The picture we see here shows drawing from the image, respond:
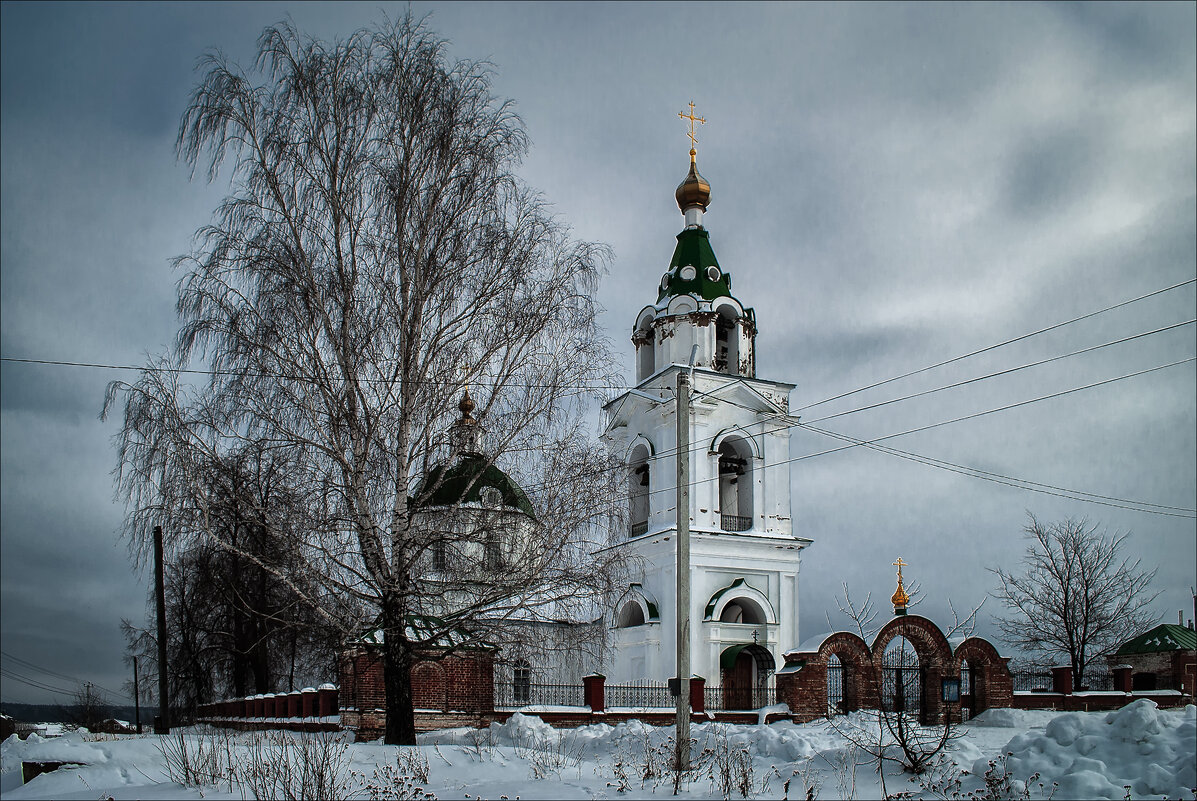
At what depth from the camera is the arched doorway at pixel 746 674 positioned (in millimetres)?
26281

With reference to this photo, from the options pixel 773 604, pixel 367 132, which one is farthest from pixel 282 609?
pixel 773 604

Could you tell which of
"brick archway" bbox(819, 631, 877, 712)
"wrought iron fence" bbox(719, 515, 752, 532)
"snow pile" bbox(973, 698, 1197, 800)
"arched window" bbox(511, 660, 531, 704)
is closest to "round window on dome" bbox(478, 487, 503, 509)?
"arched window" bbox(511, 660, 531, 704)

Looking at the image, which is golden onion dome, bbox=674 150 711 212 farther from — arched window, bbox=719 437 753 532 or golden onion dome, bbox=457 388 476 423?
golden onion dome, bbox=457 388 476 423

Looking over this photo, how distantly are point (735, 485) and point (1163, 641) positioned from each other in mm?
13290

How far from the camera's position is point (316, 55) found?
1516cm

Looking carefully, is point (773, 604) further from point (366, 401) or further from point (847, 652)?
point (366, 401)

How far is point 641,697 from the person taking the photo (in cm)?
2431

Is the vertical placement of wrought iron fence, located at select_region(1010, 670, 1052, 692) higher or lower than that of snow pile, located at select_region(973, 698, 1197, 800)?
lower

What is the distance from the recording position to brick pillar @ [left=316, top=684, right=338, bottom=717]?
69.4 feet

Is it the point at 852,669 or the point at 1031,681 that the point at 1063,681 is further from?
the point at 852,669

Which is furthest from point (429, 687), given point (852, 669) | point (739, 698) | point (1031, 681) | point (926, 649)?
point (1031, 681)

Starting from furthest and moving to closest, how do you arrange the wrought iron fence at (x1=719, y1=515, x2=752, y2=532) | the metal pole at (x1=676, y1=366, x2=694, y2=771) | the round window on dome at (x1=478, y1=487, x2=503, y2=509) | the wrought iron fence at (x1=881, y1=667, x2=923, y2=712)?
the wrought iron fence at (x1=719, y1=515, x2=752, y2=532), the wrought iron fence at (x1=881, y1=667, x2=923, y2=712), the round window on dome at (x1=478, y1=487, x2=503, y2=509), the metal pole at (x1=676, y1=366, x2=694, y2=771)

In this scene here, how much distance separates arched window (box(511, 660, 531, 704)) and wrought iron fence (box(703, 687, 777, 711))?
4.32 m

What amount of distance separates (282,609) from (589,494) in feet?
14.9
